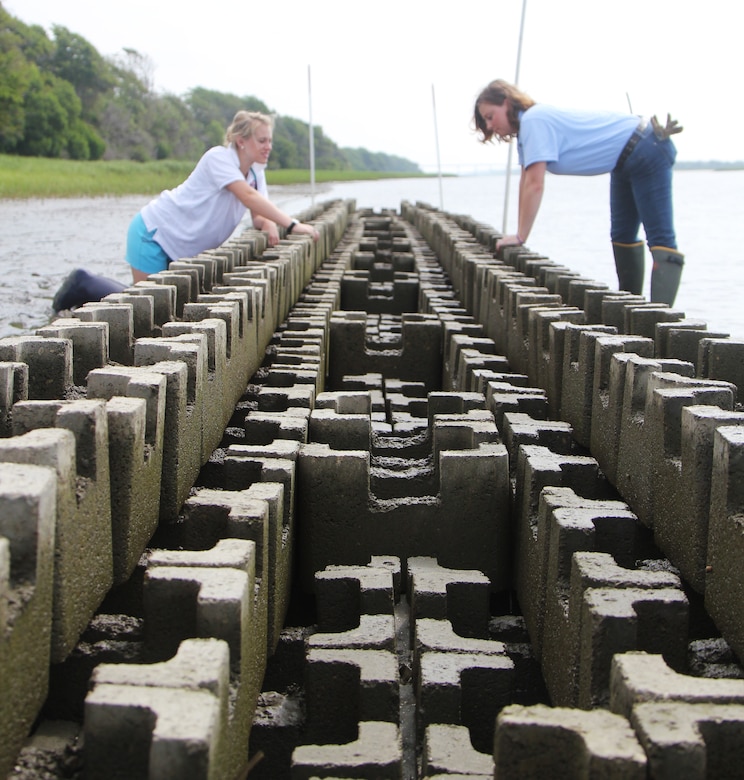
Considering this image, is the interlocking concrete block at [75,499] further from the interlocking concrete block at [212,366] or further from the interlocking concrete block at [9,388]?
the interlocking concrete block at [212,366]

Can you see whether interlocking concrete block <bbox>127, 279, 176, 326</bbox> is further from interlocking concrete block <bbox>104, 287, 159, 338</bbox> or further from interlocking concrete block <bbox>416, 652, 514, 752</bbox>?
interlocking concrete block <bbox>416, 652, 514, 752</bbox>

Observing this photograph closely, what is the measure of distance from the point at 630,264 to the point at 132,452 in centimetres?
779

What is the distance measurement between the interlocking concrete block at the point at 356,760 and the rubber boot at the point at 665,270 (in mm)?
7004

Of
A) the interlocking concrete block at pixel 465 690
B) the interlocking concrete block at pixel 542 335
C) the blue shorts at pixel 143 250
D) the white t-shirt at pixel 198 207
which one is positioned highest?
the white t-shirt at pixel 198 207

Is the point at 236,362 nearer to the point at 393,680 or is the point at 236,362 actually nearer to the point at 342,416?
the point at 342,416

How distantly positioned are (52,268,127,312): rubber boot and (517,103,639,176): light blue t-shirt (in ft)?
12.1

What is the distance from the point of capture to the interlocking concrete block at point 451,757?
214 centimetres

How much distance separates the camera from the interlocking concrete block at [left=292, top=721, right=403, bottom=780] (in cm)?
214

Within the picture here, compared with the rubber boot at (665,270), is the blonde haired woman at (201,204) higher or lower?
higher

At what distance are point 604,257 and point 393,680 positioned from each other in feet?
55.9

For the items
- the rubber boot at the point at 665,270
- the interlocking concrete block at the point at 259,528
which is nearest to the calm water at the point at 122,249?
the rubber boot at the point at 665,270

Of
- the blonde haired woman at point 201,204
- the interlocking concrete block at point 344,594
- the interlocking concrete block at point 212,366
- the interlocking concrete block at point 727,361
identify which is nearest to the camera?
the interlocking concrete block at point 344,594

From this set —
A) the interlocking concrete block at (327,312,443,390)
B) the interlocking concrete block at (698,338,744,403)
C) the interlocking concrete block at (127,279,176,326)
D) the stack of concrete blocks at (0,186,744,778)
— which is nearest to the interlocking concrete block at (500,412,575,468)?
the stack of concrete blocks at (0,186,744,778)

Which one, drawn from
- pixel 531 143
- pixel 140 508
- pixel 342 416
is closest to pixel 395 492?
pixel 342 416
